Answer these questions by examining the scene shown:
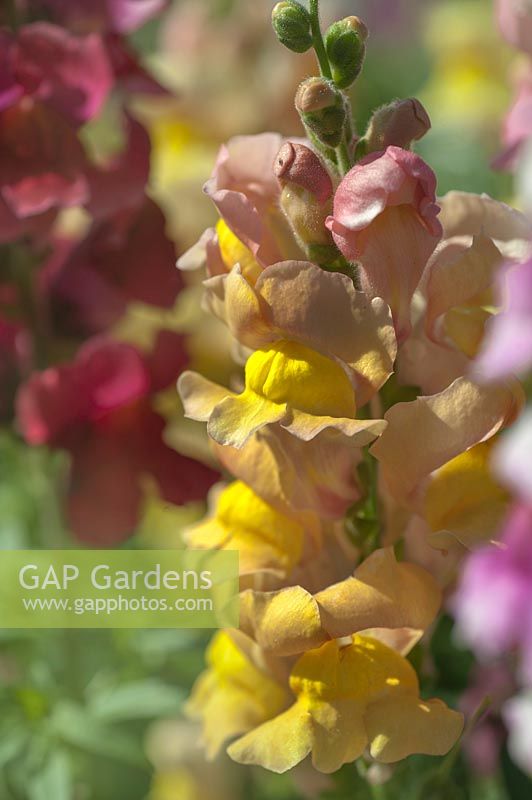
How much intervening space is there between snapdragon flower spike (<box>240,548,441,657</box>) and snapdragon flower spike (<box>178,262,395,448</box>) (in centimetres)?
7

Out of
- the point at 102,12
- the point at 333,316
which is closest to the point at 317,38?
the point at 333,316

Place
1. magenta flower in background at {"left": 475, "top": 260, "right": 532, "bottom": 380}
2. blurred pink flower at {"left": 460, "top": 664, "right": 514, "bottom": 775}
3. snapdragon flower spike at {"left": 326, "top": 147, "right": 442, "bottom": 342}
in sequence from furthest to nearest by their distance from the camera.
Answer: blurred pink flower at {"left": 460, "top": 664, "right": 514, "bottom": 775}
snapdragon flower spike at {"left": 326, "top": 147, "right": 442, "bottom": 342}
magenta flower in background at {"left": 475, "top": 260, "right": 532, "bottom": 380}

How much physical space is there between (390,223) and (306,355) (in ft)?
0.23

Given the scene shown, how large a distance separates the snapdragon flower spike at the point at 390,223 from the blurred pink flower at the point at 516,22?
0.89ft

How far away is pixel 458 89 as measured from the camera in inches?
60.4

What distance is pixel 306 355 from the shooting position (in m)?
0.59

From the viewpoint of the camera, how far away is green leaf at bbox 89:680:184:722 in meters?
0.82

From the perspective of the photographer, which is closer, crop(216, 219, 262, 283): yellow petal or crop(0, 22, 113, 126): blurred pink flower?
crop(216, 219, 262, 283): yellow petal

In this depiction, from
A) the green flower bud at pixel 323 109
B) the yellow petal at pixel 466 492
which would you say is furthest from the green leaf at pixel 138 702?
the green flower bud at pixel 323 109

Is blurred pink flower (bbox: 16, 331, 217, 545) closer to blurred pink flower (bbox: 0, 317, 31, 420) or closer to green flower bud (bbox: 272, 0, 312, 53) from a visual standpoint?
blurred pink flower (bbox: 0, 317, 31, 420)

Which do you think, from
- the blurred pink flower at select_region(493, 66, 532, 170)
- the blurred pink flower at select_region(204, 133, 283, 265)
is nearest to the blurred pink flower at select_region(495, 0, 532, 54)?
the blurred pink flower at select_region(493, 66, 532, 170)

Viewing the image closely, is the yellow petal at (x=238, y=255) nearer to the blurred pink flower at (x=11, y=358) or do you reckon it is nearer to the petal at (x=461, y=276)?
the petal at (x=461, y=276)

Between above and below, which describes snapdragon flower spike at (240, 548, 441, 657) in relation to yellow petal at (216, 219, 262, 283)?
below

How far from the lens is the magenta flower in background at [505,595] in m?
0.42
